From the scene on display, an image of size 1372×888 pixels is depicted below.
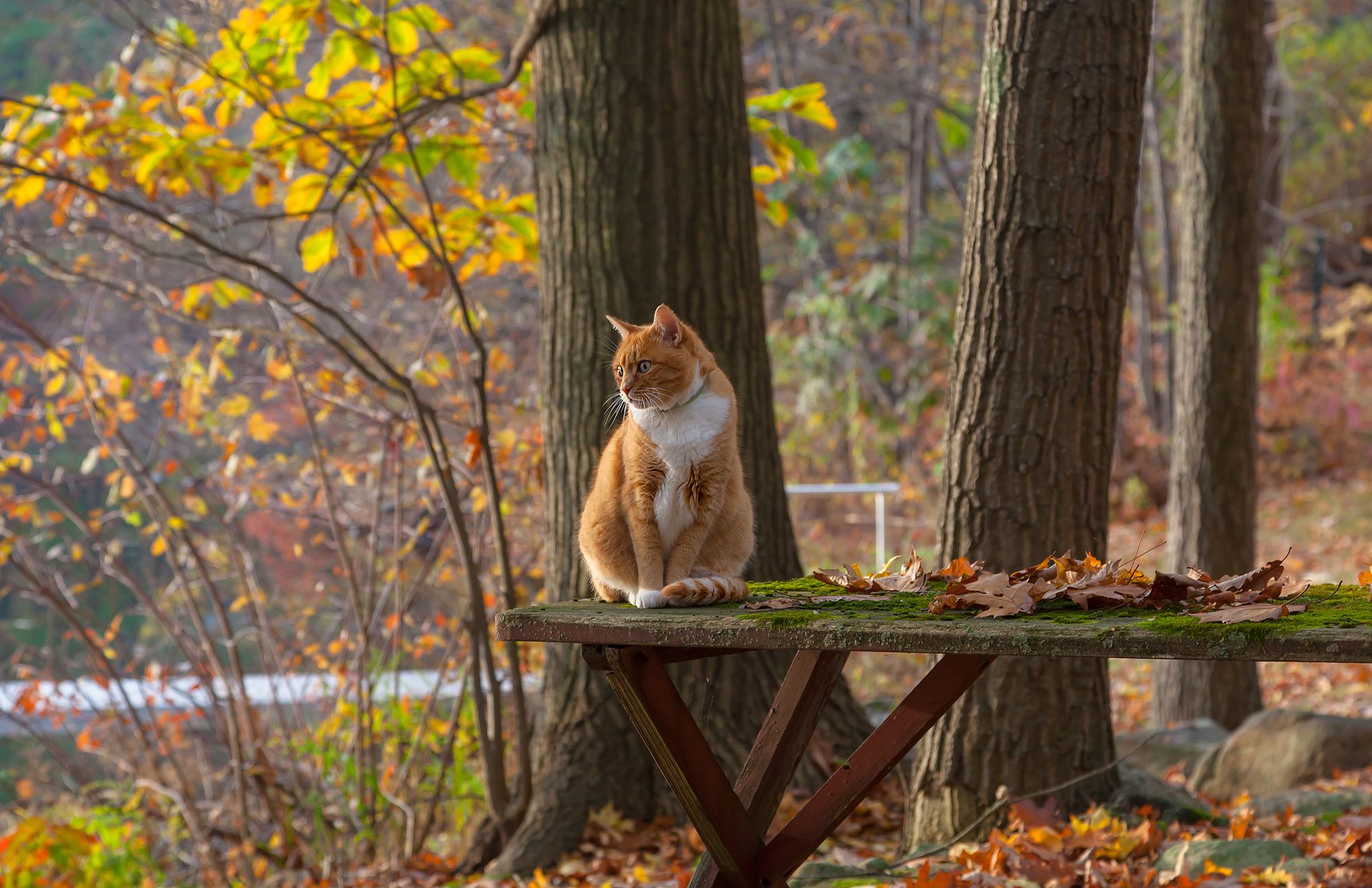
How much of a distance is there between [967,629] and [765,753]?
0.76 meters

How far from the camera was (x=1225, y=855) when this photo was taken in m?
3.10

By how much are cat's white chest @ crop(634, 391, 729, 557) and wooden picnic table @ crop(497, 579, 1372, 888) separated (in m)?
0.22

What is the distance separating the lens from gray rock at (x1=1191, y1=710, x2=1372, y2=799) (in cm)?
485

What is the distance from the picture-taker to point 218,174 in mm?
4445

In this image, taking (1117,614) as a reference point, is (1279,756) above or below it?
below

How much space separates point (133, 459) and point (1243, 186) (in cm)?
566

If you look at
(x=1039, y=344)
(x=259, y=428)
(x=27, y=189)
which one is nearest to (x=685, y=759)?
(x=1039, y=344)

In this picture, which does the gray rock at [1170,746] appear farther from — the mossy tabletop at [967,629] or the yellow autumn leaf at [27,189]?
the yellow autumn leaf at [27,189]

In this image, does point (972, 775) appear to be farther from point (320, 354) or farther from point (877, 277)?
point (877, 277)

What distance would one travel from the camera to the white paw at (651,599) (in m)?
2.39

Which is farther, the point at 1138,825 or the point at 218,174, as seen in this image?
the point at 218,174

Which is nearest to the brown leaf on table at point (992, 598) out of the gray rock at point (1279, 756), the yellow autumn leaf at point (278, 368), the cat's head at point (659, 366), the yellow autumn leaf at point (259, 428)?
the cat's head at point (659, 366)

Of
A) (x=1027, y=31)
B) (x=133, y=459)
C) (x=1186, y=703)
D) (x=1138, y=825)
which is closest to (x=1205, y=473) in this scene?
(x=1186, y=703)

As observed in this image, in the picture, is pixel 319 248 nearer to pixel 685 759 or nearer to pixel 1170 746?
pixel 685 759
